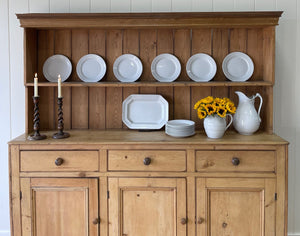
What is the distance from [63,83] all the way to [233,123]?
123 cm

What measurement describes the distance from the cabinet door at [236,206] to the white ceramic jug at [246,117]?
0.38 meters

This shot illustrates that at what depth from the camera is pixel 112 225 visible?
86.2 inches

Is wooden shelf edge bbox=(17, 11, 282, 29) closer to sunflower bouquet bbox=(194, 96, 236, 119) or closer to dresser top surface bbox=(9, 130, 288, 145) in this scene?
sunflower bouquet bbox=(194, 96, 236, 119)

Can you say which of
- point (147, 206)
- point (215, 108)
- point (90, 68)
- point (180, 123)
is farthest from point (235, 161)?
point (90, 68)

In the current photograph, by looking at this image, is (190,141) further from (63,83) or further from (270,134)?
(63,83)

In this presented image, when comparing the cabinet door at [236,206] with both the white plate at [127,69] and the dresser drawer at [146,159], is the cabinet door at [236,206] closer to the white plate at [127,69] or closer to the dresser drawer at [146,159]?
the dresser drawer at [146,159]

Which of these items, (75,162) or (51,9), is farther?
(51,9)

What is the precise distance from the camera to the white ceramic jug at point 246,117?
2.35 meters

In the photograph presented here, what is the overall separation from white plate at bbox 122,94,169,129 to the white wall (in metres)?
0.66

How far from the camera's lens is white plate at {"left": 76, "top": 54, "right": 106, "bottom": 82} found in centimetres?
258

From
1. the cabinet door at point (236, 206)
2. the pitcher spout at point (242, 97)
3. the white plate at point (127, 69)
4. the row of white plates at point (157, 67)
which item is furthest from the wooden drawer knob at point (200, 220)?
the white plate at point (127, 69)

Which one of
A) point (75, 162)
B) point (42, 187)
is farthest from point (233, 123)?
point (42, 187)

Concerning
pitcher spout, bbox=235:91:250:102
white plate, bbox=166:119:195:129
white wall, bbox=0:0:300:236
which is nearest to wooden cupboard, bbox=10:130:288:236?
white plate, bbox=166:119:195:129

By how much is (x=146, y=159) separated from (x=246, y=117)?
765mm
